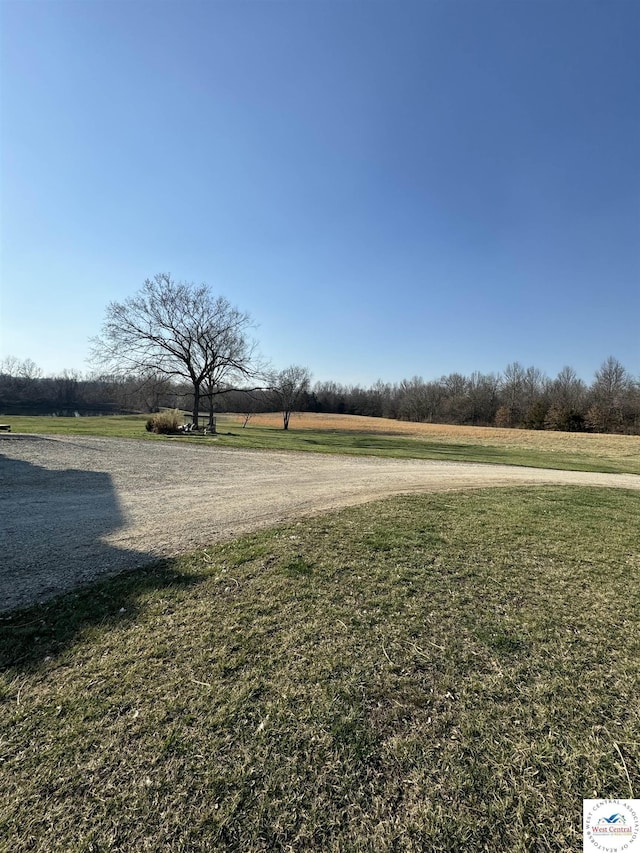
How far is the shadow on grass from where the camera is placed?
2875 millimetres

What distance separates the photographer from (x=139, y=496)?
785 cm

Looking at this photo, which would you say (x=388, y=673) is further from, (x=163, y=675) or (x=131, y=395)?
(x=131, y=395)

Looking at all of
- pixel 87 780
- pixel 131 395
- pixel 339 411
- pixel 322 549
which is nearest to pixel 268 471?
pixel 322 549

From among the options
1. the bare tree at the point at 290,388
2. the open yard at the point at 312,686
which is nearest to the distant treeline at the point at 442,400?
the bare tree at the point at 290,388

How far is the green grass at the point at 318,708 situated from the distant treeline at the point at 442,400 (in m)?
31.1

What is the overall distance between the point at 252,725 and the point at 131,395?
108ft

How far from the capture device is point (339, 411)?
93188 millimetres

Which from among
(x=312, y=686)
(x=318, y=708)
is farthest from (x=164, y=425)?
(x=318, y=708)
